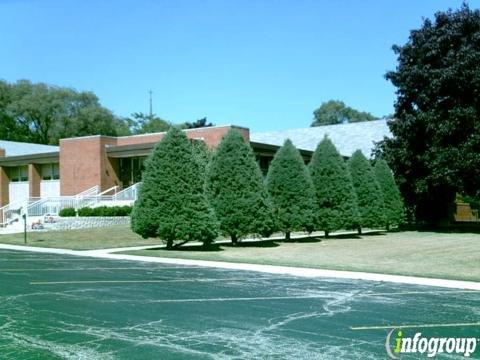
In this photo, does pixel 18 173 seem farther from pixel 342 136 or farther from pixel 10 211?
→ pixel 342 136

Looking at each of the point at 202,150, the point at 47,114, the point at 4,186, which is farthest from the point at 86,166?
the point at 47,114

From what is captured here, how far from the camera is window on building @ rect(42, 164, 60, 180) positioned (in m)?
45.7

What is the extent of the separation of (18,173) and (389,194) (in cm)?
2972

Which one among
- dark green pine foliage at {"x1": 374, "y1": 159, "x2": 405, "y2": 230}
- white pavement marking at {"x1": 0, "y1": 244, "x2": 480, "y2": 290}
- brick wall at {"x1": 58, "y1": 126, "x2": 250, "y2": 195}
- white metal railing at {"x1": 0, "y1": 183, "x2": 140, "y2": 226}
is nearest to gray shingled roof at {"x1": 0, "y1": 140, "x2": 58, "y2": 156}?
brick wall at {"x1": 58, "y1": 126, "x2": 250, "y2": 195}

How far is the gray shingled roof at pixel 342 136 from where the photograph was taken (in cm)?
5078

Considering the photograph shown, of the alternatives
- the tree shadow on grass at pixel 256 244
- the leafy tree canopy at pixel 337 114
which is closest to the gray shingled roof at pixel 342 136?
the tree shadow on grass at pixel 256 244

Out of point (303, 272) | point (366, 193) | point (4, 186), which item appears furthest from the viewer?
point (4, 186)

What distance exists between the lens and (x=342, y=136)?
177 feet

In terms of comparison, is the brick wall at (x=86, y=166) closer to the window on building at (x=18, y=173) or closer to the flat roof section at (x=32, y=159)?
the flat roof section at (x=32, y=159)

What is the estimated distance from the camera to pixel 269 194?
26844mm

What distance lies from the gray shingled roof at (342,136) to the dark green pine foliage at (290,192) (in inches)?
900

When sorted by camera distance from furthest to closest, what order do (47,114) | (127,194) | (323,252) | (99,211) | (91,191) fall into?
(47,114) → (91,191) → (127,194) → (99,211) → (323,252)

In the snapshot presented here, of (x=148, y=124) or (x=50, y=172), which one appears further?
(x=148, y=124)

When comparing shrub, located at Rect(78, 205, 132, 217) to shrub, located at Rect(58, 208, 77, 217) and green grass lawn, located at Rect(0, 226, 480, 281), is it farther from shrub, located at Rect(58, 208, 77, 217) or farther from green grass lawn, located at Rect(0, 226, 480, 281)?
green grass lawn, located at Rect(0, 226, 480, 281)
